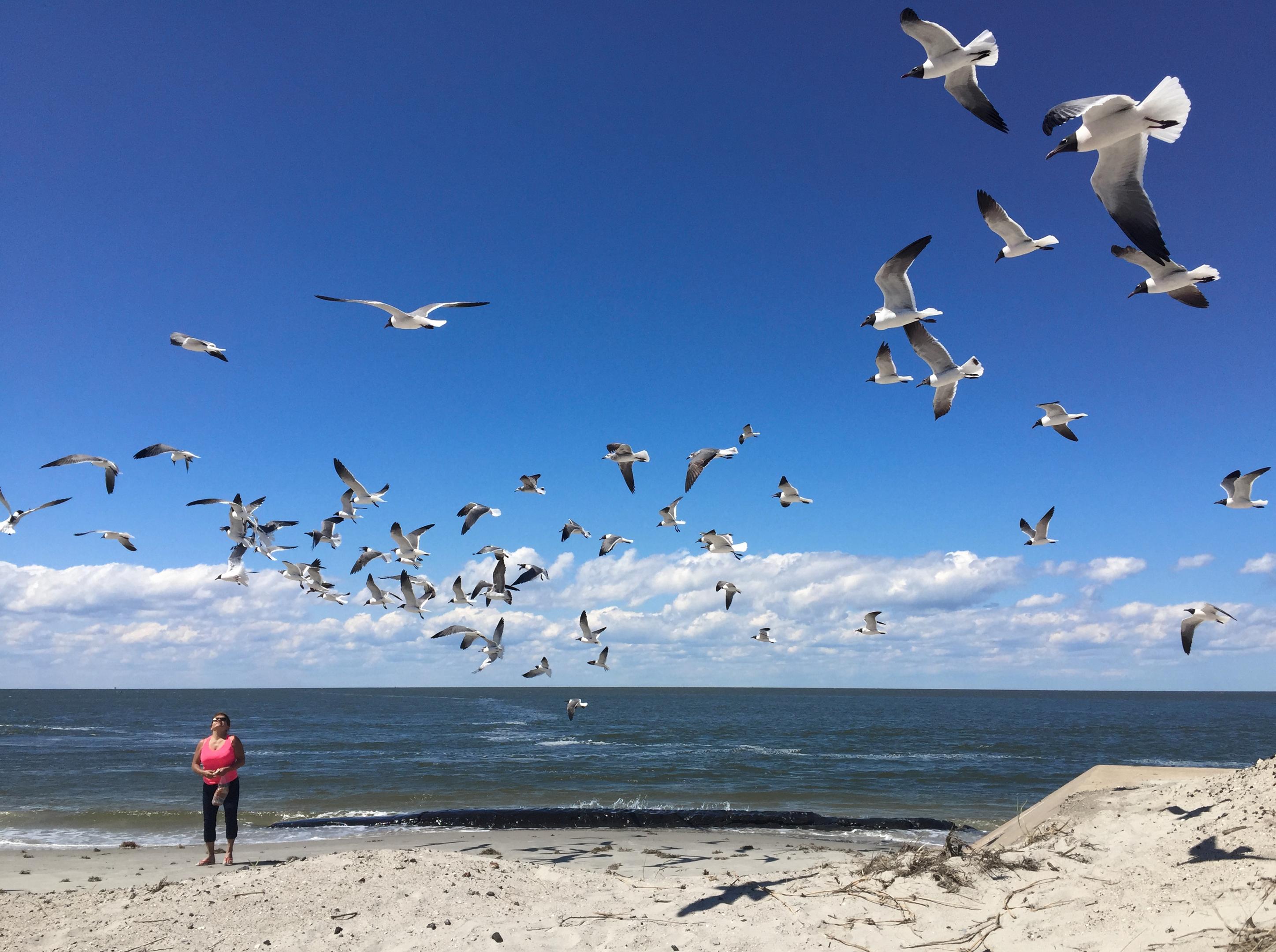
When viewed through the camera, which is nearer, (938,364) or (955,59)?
(955,59)

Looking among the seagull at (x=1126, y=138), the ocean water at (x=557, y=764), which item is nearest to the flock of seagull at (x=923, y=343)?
the seagull at (x=1126, y=138)

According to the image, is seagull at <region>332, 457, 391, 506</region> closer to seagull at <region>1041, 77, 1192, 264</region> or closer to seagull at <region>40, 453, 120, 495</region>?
seagull at <region>40, 453, 120, 495</region>

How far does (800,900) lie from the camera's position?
20.6 feet

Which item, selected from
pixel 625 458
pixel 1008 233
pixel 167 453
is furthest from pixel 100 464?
pixel 1008 233

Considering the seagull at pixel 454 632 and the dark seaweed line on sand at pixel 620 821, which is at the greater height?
the seagull at pixel 454 632

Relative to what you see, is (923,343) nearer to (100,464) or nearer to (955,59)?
(955,59)

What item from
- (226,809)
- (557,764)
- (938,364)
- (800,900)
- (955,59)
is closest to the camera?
(800,900)

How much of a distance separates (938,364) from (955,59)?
174 inches

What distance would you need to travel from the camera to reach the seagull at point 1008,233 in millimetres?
9016

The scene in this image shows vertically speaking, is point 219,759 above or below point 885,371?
below

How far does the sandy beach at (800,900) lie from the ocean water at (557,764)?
27.9ft

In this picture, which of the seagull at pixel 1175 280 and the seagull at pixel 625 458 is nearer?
the seagull at pixel 1175 280

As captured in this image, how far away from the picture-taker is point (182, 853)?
1161 cm

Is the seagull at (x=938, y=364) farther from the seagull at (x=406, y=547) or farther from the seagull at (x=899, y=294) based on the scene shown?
the seagull at (x=406, y=547)
